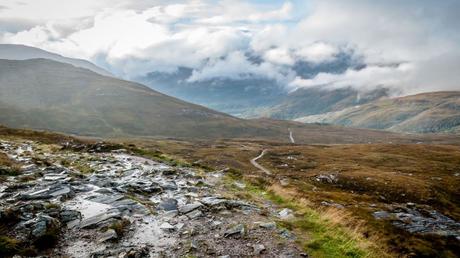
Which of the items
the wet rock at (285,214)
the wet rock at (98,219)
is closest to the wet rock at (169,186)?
the wet rock at (98,219)

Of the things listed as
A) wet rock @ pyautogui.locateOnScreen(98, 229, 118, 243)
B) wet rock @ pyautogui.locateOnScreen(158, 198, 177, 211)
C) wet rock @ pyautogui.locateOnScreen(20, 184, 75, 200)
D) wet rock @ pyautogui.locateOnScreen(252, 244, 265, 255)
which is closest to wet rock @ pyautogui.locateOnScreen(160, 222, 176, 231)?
wet rock @ pyautogui.locateOnScreen(98, 229, 118, 243)

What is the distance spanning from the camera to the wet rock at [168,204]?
2077cm

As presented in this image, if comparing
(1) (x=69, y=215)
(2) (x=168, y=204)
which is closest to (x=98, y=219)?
(1) (x=69, y=215)

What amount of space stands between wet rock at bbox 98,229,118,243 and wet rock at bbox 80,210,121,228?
118cm

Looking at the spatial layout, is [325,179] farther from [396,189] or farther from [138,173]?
[138,173]

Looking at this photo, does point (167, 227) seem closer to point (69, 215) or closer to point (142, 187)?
point (69, 215)

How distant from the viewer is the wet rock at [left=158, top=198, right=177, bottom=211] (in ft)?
68.1

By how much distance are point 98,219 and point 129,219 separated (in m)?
1.49

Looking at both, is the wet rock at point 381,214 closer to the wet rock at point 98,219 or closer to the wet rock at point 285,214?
the wet rock at point 285,214

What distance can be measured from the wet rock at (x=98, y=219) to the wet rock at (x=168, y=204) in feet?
10.0

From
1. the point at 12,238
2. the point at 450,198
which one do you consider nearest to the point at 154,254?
the point at 12,238

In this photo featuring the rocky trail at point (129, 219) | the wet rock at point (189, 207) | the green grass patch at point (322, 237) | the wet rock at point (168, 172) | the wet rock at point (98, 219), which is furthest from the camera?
the wet rock at point (168, 172)

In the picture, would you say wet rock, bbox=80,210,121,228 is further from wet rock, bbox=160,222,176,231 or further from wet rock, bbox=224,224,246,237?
wet rock, bbox=224,224,246,237

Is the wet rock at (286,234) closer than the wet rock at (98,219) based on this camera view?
No
